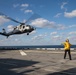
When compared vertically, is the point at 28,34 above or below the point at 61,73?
above

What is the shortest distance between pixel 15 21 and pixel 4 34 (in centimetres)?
772

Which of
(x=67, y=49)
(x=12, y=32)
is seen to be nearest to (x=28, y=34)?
(x=12, y=32)

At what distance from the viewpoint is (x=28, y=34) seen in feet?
165

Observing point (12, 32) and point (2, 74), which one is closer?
point (2, 74)

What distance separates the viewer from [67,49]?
21.8 metres

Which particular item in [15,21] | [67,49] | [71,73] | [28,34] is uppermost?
[15,21]

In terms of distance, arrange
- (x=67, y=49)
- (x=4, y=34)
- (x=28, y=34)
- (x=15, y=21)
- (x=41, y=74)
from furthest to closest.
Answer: (x=4, y=34) < (x=15, y=21) < (x=28, y=34) < (x=67, y=49) < (x=41, y=74)

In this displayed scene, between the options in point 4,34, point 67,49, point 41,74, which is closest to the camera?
point 41,74

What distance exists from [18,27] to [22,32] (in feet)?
5.49

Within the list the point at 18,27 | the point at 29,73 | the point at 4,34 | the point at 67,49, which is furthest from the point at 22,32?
the point at 29,73

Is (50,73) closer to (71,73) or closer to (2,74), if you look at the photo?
(71,73)

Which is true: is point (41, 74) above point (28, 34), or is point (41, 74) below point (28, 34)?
below

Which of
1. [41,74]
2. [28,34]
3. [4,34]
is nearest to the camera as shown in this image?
[41,74]

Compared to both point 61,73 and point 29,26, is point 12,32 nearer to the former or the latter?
point 29,26
